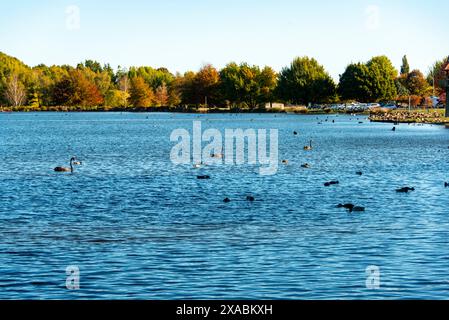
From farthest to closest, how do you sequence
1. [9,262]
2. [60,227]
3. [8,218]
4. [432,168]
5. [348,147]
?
[348,147] → [432,168] → [8,218] → [60,227] → [9,262]

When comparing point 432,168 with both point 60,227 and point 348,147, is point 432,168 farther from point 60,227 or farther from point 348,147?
point 60,227

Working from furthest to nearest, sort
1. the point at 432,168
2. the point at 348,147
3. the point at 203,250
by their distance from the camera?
the point at 348,147, the point at 432,168, the point at 203,250

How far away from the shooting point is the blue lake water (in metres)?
20.4

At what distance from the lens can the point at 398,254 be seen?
24203 millimetres

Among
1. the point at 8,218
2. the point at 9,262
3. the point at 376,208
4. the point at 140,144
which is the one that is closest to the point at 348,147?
the point at 140,144

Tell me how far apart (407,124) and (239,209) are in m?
106

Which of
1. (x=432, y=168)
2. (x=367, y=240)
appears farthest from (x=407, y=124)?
(x=367, y=240)

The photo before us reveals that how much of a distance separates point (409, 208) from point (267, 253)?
40.8ft

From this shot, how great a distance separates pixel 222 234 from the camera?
91.4 feet

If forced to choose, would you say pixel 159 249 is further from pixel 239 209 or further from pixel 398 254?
pixel 239 209

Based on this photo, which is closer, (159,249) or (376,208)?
(159,249)

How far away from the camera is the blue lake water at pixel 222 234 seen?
2036 cm

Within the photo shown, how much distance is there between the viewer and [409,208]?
3469 centimetres

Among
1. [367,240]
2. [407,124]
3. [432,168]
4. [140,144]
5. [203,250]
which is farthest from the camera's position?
[407,124]
